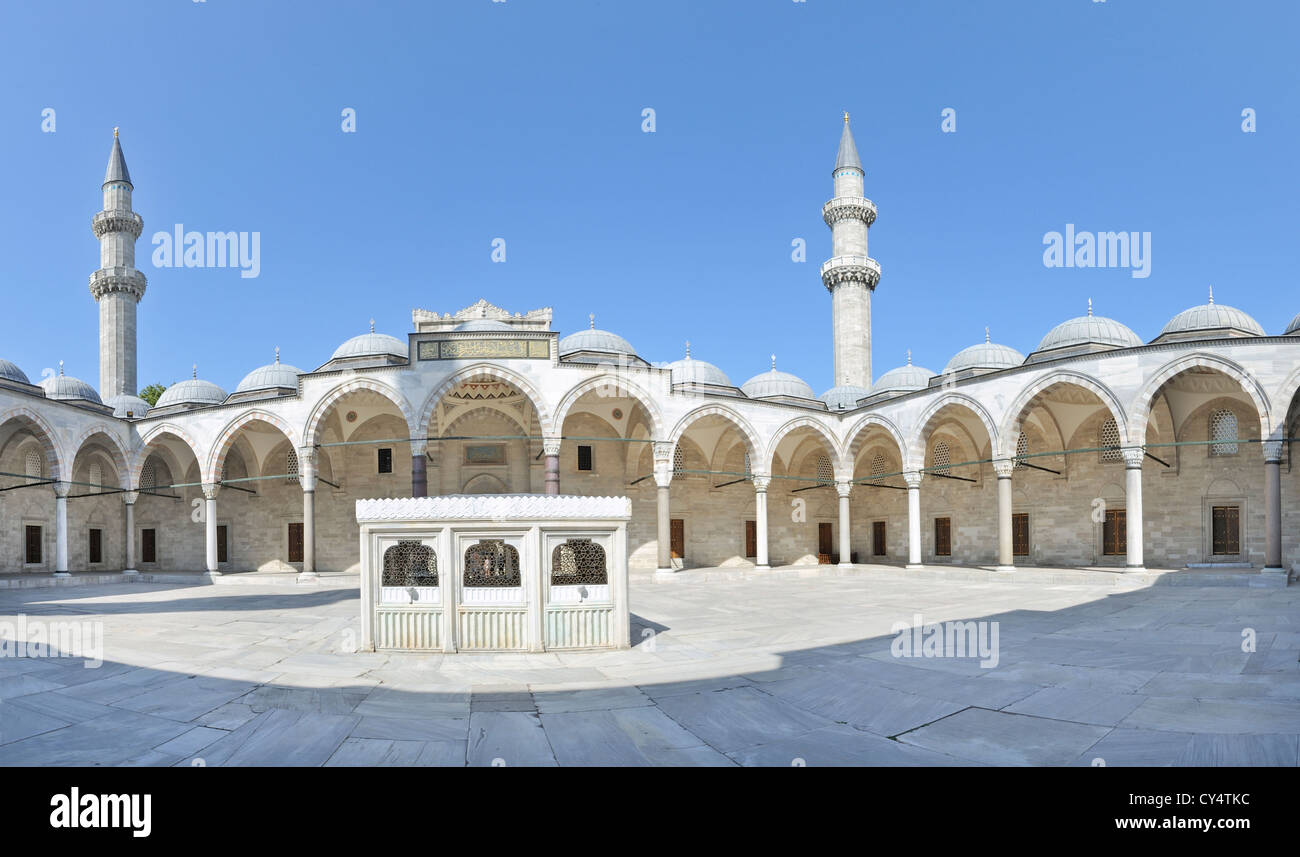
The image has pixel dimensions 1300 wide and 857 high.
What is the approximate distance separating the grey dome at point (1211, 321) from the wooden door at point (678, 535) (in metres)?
15.2

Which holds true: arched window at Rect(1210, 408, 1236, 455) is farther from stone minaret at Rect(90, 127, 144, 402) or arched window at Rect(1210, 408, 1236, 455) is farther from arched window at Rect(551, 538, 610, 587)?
stone minaret at Rect(90, 127, 144, 402)

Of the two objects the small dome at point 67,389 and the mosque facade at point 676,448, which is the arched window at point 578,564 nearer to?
the mosque facade at point 676,448

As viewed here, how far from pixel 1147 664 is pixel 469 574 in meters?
6.70

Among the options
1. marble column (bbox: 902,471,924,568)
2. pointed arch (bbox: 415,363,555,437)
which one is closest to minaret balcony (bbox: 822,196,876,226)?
marble column (bbox: 902,471,924,568)

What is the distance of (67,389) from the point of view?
24.8 metres

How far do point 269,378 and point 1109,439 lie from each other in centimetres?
2726

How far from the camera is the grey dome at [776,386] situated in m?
26.9

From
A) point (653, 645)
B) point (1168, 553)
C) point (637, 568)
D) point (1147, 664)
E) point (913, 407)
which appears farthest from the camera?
point (637, 568)

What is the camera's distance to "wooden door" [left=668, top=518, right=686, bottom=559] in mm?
24547

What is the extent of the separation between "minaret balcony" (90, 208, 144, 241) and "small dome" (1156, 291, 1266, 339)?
36.8 metres

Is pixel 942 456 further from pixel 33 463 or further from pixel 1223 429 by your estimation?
pixel 33 463

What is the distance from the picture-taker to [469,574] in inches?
306
